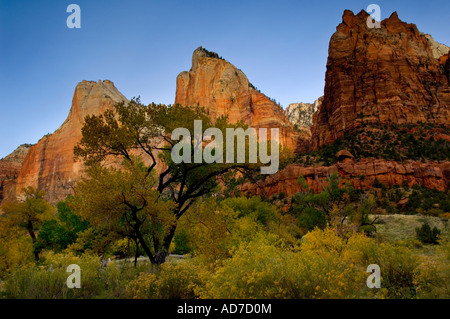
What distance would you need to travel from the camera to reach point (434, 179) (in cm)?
4241

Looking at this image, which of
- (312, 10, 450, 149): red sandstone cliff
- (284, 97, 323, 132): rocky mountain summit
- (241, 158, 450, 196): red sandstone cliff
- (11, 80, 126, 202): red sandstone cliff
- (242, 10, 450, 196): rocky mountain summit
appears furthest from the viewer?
(284, 97, 323, 132): rocky mountain summit

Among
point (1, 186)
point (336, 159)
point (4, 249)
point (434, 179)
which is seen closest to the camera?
point (4, 249)

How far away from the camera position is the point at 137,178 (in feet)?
31.0

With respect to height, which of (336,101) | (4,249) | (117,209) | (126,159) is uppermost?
(336,101)

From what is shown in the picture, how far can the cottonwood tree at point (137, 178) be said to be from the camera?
9.08m

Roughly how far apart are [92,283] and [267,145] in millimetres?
9001

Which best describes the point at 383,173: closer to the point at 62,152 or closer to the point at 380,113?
the point at 380,113

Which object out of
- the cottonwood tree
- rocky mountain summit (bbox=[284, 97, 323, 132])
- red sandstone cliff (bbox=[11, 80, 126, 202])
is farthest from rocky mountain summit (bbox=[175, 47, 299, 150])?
the cottonwood tree

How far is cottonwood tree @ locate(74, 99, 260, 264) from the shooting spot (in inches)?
357

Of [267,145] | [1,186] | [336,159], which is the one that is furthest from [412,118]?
[1,186]

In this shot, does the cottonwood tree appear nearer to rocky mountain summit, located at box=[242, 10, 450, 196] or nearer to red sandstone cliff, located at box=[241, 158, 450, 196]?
rocky mountain summit, located at box=[242, 10, 450, 196]

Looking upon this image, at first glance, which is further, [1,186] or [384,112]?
[1,186]
